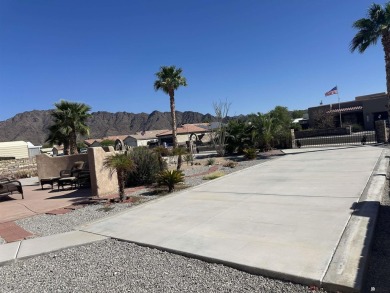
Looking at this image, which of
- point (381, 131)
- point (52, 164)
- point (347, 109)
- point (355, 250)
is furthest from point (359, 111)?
point (355, 250)

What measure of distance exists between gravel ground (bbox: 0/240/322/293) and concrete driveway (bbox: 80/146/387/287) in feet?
0.74

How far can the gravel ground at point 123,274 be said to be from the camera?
408cm

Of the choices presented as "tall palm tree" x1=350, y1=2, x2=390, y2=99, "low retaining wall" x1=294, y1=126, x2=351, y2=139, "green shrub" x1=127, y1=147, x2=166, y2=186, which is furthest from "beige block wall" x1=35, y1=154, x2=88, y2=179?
"low retaining wall" x1=294, y1=126, x2=351, y2=139

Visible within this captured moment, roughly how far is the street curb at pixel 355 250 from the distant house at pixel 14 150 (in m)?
46.9

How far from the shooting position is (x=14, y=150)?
46.2 meters

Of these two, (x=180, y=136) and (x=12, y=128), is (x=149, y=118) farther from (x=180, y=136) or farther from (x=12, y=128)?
(x=180, y=136)

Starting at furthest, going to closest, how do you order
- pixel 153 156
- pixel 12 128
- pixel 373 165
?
1. pixel 12 128
2. pixel 153 156
3. pixel 373 165

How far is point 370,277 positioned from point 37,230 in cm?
656

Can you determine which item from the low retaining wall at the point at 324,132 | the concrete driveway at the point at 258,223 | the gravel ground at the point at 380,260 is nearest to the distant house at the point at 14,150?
the low retaining wall at the point at 324,132

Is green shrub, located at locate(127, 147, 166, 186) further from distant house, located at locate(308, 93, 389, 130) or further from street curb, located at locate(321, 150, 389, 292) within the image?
distant house, located at locate(308, 93, 389, 130)

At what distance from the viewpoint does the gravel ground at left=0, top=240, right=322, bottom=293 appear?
13.4ft

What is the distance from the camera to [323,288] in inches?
149

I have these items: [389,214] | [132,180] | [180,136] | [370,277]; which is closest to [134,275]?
[370,277]

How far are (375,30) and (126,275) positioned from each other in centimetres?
2336
